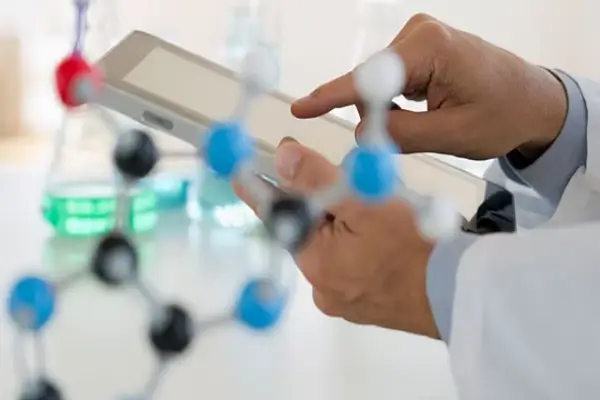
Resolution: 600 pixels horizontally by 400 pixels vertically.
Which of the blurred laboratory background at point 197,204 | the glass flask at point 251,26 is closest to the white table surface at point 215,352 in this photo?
the blurred laboratory background at point 197,204

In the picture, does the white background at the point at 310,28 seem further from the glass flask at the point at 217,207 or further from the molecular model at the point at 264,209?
the molecular model at the point at 264,209

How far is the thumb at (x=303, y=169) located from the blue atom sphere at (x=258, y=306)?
7cm

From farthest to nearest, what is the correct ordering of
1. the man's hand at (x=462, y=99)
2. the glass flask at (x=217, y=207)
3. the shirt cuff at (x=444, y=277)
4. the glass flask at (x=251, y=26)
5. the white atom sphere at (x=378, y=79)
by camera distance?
1. the glass flask at (x=251, y=26)
2. the glass flask at (x=217, y=207)
3. the man's hand at (x=462, y=99)
4. the shirt cuff at (x=444, y=277)
5. the white atom sphere at (x=378, y=79)

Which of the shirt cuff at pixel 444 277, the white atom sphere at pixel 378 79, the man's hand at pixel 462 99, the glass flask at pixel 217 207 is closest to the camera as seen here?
the white atom sphere at pixel 378 79

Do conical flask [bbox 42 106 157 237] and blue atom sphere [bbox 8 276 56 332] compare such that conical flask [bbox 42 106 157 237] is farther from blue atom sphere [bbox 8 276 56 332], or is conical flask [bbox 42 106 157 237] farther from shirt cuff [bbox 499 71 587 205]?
blue atom sphere [bbox 8 276 56 332]

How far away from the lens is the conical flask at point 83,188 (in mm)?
670

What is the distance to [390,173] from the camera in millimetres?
250

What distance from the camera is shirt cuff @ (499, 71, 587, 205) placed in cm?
53

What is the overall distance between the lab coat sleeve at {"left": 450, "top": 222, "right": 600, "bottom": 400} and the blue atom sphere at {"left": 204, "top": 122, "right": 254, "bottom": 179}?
11cm

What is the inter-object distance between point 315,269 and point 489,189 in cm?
22

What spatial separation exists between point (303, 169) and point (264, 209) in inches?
3.1

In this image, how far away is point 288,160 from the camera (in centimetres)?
37

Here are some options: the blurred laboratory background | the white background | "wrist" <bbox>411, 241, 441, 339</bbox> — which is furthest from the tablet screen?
the white background

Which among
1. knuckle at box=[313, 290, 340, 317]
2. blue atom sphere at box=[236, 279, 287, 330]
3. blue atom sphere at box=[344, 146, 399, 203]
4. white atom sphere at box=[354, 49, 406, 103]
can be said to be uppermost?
white atom sphere at box=[354, 49, 406, 103]
